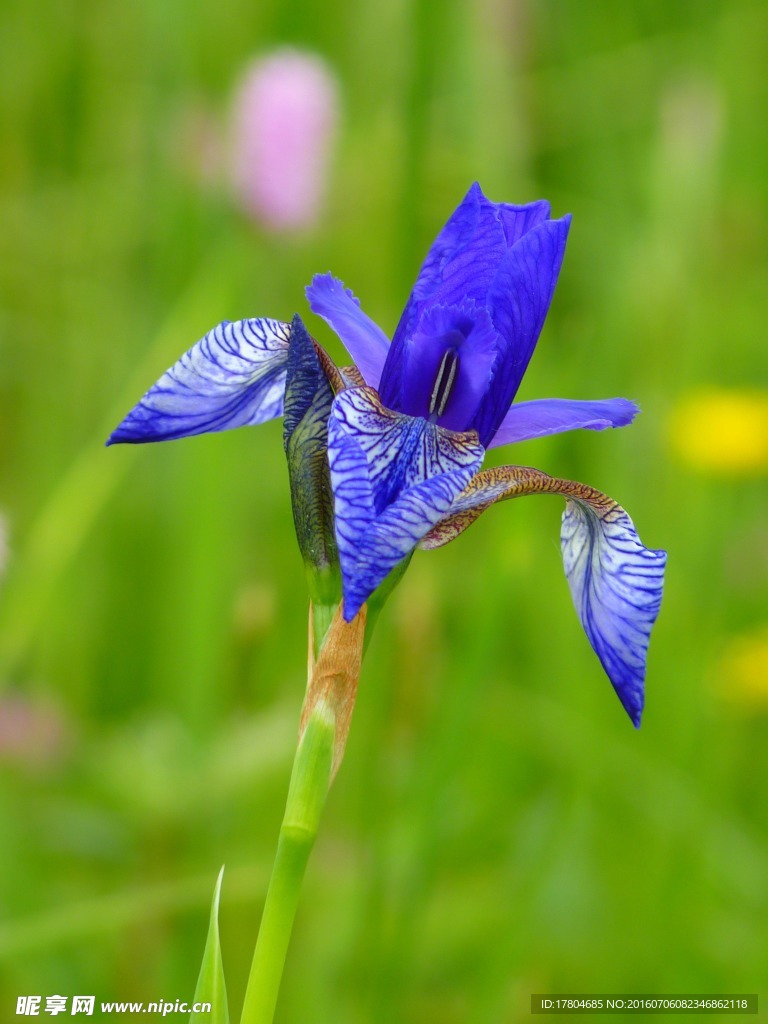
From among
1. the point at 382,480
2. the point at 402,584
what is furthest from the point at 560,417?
the point at 402,584

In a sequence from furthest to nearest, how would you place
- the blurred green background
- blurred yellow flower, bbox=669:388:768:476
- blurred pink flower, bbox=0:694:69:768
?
blurred yellow flower, bbox=669:388:768:476
blurred pink flower, bbox=0:694:69:768
the blurred green background

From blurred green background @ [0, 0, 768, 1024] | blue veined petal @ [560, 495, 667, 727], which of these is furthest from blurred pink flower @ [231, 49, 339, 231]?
blue veined petal @ [560, 495, 667, 727]

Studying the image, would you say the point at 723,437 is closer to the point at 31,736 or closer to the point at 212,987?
the point at 31,736

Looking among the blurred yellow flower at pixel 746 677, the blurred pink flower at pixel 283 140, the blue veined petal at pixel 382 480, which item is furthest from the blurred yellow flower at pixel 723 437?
the blue veined petal at pixel 382 480

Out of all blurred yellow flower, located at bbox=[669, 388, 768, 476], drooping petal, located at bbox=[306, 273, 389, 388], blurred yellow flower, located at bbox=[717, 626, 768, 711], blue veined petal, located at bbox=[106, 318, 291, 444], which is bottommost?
blue veined petal, located at bbox=[106, 318, 291, 444]

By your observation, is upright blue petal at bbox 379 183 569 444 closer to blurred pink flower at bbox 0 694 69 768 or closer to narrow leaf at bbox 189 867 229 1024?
narrow leaf at bbox 189 867 229 1024

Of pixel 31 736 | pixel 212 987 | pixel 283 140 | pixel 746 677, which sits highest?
pixel 283 140
